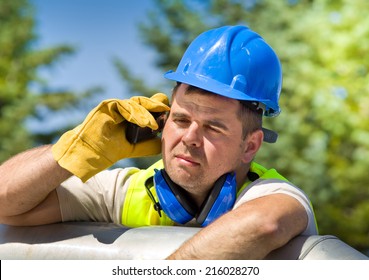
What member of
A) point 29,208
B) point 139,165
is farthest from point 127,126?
point 139,165

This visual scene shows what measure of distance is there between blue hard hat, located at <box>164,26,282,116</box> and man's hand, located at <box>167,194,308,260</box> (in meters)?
0.41

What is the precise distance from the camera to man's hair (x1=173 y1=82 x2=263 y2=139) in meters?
1.99

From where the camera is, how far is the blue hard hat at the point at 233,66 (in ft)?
6.45

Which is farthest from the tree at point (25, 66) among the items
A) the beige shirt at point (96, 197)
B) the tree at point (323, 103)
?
the beige shirt at point (96, 197)

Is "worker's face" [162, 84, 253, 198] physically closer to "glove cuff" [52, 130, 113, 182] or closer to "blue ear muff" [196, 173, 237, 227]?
"blue ear muff" [196, 173, 237, 227]

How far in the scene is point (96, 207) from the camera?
2248 mm

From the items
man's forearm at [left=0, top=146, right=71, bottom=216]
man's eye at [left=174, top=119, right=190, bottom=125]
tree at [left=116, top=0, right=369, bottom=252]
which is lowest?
tree at [left=116, top=0, right=369, bottom=252]

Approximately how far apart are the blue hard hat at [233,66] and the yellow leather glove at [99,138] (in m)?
0.19

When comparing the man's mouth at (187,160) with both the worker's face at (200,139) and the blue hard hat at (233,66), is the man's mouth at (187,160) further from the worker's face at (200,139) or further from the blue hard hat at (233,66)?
the blue hard hat at (233,66)

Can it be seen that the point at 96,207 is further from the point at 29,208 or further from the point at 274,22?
the point at 274,22

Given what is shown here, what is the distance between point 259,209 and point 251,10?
8399 millimetres

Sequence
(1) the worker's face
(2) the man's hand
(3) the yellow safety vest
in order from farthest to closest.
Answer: (3) the yellow safety vest, (1) the worker's face, (2) the man's hand

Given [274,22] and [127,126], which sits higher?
[127,126]

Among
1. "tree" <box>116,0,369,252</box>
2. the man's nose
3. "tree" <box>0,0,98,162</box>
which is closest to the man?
the man's nose
